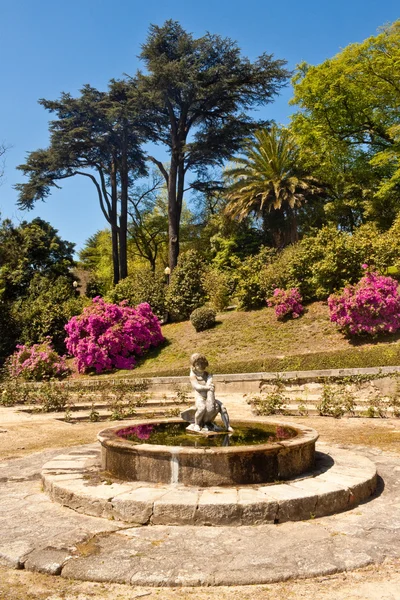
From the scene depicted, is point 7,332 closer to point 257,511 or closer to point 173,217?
point 173,217

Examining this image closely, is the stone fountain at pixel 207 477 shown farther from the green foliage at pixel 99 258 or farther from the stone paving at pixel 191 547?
the green foliage at pixel 99 258

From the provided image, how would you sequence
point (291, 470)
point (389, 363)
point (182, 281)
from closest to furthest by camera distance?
point (291, 470) < point (389, 363) < point (182, 281)

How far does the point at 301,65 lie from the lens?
2745cm

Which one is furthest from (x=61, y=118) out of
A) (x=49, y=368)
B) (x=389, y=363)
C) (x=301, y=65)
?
(x=389, y=363)

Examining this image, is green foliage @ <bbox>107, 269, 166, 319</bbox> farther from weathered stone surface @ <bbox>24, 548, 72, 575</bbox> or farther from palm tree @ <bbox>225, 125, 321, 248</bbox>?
weathered stone surface @ <bbox>24, 548, 72, 575</bbox>

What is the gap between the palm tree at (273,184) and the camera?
27.8 meters

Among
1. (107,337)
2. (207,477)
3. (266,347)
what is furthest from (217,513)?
(107,337)

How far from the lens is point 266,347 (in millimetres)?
16250

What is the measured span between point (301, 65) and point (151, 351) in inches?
712

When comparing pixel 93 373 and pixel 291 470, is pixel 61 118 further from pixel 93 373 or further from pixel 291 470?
pixel 291 470

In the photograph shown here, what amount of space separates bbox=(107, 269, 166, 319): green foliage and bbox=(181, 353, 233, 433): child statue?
16.3 meters

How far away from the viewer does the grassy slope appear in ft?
42.2

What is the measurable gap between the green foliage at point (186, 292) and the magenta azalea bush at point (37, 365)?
17.0 ft

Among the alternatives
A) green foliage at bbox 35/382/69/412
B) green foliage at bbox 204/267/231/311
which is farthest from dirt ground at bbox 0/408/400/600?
green foliage at bbox 204/267/231/311
